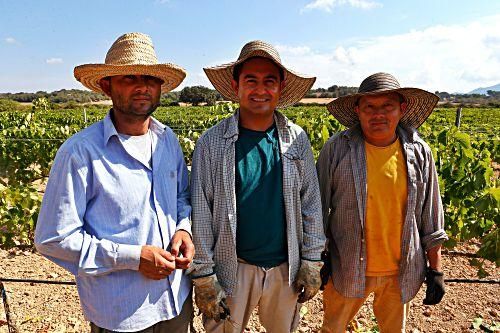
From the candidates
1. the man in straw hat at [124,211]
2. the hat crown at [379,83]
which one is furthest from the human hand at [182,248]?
the hat crown at [379,83]

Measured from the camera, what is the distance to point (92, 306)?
6.07 ft

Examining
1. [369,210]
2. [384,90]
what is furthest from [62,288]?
[384,90]

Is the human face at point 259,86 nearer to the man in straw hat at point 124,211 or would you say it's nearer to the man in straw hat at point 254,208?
the man in straw hat at point 254,208

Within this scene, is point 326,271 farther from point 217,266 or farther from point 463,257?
point 463,257

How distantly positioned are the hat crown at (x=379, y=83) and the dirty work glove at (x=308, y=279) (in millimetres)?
1033

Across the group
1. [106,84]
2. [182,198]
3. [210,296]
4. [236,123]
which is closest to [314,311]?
[210,296]

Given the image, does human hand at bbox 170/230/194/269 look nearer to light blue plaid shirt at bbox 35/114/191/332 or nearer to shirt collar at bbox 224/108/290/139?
light blue plaid shirt at bbox 35/114/191/332

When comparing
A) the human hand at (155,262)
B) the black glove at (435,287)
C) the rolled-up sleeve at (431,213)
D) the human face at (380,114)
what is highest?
the human face at (380,114)

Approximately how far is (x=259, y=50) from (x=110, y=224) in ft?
3.61

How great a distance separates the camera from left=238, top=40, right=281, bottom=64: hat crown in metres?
2.05

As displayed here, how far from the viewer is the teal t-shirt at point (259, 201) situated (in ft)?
6.95

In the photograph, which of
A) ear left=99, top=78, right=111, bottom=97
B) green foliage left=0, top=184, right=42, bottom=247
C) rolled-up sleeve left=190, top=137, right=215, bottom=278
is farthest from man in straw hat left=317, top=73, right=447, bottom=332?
green foliage left=0, top=184, right=42, bottom=247

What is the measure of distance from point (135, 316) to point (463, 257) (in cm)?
458

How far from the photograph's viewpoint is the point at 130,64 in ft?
6.32
